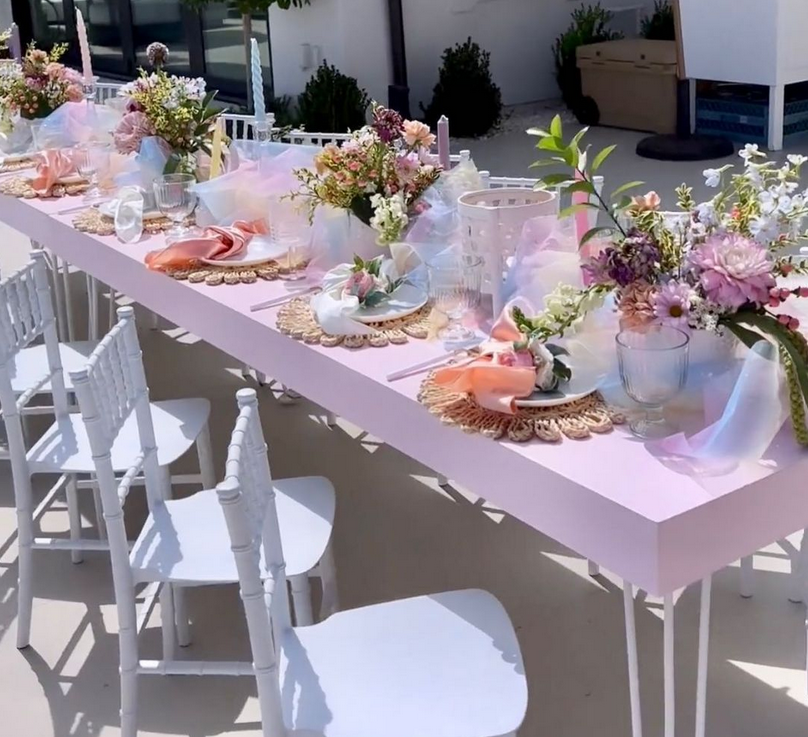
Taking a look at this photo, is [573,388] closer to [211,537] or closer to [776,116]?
[211,537]

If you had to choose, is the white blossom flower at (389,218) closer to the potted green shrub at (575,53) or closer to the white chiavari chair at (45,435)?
the white chiavari chair at (45,435)

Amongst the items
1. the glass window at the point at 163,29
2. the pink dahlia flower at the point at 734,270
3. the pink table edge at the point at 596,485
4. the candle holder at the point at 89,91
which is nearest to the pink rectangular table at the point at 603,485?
the pink table edge at the point at 596,485

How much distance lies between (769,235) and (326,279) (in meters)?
0.96

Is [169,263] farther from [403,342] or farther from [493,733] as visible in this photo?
[493,733]

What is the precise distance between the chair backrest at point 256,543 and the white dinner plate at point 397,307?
1.56 ft

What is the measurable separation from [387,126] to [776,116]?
16.8 feet

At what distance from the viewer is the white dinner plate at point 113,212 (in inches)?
117

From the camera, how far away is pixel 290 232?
2.55 m

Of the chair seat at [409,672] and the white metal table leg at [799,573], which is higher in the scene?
the chair seat at [409,672]

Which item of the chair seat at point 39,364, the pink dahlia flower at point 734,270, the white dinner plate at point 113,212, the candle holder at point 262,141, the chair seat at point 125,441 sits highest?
the candle holder at point 262,141

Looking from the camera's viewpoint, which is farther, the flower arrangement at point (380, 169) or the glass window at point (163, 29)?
the glass window at point (163, 29)

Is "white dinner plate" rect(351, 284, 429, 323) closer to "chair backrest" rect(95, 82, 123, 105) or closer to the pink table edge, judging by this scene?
the pink table edge

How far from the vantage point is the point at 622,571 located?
4.79 ft

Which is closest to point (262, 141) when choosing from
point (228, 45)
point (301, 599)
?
point (301, 599)
